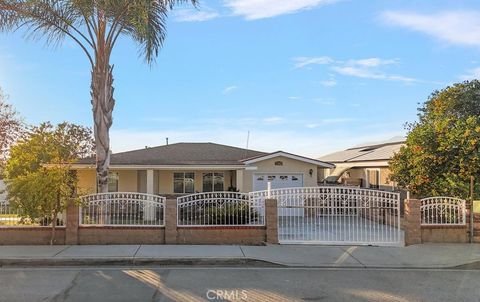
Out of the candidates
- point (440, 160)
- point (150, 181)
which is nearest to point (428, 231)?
point (440, 160)

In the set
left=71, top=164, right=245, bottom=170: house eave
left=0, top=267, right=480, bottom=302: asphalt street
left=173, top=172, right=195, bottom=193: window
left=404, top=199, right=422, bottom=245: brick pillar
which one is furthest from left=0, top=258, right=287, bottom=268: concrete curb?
left=173, top=172, right=195, bottom=193: window

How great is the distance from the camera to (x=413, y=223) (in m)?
13.3

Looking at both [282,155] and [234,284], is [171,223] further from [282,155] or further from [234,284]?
[282,155]

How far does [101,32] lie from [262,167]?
33.3 feet

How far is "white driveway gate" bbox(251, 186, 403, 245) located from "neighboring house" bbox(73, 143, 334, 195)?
26.2ft

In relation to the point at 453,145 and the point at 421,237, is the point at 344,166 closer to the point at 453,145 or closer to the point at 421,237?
the point at 453,145

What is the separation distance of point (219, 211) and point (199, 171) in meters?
11.4

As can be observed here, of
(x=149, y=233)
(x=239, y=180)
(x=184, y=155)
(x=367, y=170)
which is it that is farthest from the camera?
(x=367, y=170)

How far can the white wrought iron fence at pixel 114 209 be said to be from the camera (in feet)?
42.9

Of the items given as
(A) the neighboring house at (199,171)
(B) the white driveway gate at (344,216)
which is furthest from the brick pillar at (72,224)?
(A) the neighboring house at (199,171)

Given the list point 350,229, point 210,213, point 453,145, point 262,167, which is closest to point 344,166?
point 262,167

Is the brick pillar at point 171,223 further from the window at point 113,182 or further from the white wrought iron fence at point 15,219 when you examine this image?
the window at point 113,182

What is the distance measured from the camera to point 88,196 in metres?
13.1

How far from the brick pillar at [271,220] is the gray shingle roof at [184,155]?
9240mm
